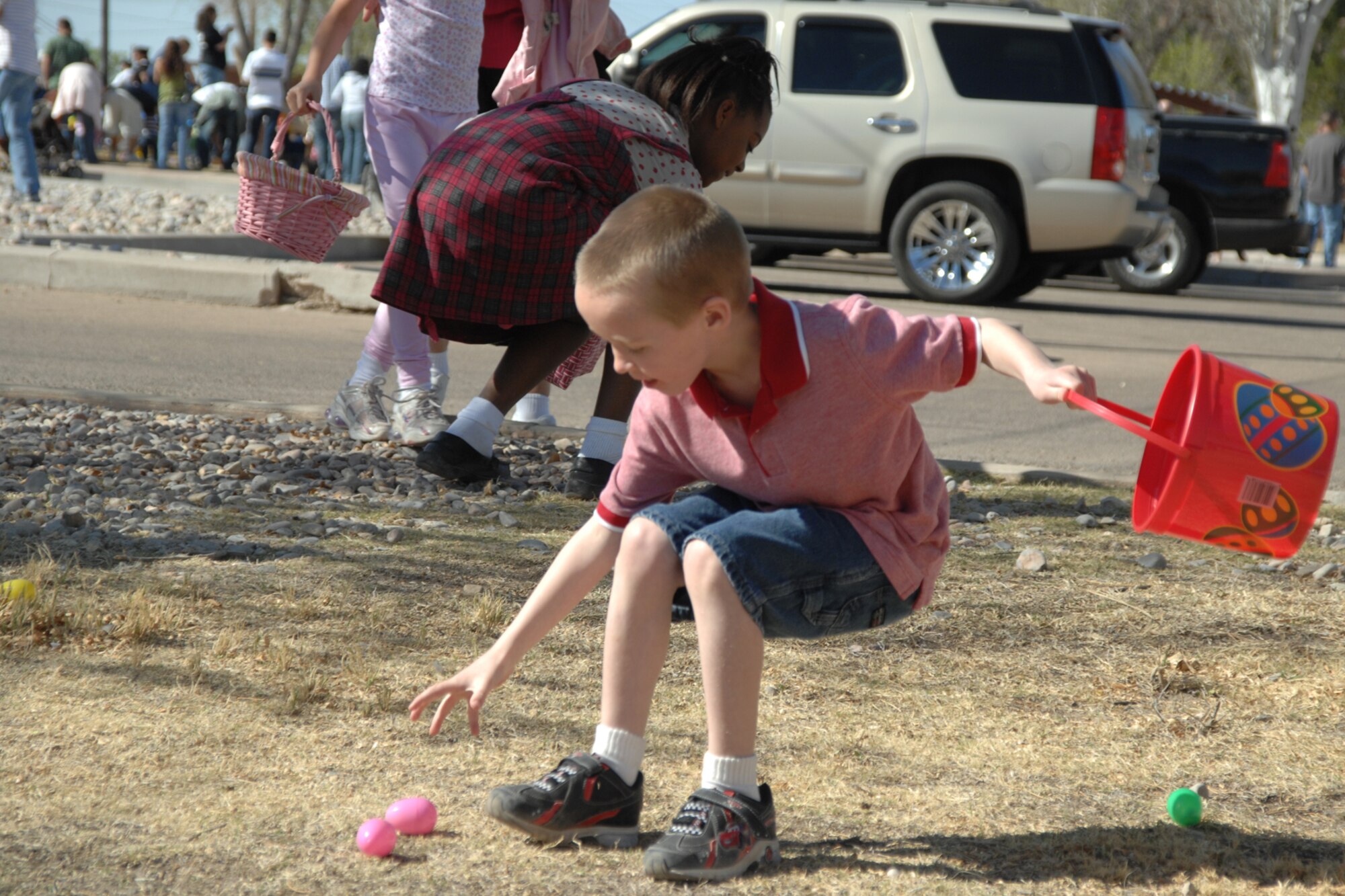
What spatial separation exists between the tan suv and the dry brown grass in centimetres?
677

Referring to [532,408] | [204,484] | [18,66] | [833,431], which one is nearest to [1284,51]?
[18,66]

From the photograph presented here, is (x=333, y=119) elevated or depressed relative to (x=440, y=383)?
elevated

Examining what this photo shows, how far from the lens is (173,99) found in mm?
21594

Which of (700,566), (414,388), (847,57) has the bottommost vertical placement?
(414,388)

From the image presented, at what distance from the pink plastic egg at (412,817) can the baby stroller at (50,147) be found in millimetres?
18380

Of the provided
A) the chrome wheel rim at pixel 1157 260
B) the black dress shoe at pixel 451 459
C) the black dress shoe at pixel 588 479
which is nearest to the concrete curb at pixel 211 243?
the black dress shoe at pixel 451 459

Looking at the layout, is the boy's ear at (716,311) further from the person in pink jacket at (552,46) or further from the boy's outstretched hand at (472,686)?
the person in pink jacket at (552,46)

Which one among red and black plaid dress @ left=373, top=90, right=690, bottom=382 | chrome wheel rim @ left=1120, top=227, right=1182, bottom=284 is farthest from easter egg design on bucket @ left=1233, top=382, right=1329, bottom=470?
chrome wheel rim @ left=1120, top=227, right=1182, bottom=284

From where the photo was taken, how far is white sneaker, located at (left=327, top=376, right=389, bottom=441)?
4.83 metres

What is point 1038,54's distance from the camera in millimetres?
10172

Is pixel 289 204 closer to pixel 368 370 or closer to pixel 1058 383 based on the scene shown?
pixel 368 370

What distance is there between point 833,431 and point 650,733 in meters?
0.78

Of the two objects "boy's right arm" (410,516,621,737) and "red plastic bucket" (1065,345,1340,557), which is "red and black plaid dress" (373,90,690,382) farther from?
"red plastic bucket" (1065,345,1340,557)

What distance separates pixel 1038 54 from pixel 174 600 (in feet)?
27.8
